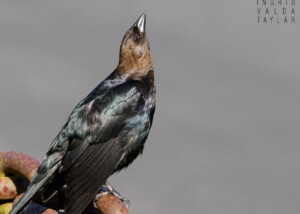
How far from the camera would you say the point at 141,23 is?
548 cm

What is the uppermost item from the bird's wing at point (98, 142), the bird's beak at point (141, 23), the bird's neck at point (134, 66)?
the bird's beak at point (141, 23)

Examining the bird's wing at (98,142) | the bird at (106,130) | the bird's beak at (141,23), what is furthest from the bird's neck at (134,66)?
the bird's beak at (141,23)

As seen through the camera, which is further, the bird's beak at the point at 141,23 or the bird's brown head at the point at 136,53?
the bird's beak at the point at 141,23

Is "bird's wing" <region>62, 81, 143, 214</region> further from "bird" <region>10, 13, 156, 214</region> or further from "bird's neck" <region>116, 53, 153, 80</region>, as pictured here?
"bird's neck" <region>116, 53, 153, 80</region>

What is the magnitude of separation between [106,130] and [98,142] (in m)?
0.14

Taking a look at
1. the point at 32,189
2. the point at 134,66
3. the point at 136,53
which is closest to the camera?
the point at 32,189

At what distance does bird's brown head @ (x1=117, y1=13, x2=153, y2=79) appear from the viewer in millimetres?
5281

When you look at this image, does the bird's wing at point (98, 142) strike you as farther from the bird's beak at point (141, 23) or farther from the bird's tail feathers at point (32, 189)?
the bird's beak at point (141, 23)

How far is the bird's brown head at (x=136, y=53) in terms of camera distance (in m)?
5.28

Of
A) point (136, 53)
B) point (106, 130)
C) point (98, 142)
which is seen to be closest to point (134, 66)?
point (136, 53)

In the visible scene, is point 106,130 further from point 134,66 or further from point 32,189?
point 32,189

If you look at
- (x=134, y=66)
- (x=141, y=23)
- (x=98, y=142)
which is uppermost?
(x=141, y=23)

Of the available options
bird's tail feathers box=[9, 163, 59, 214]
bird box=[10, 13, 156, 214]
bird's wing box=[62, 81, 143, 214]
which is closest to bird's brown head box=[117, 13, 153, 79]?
bird box=[10, 13, 156, 214]

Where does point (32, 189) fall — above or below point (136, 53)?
below
